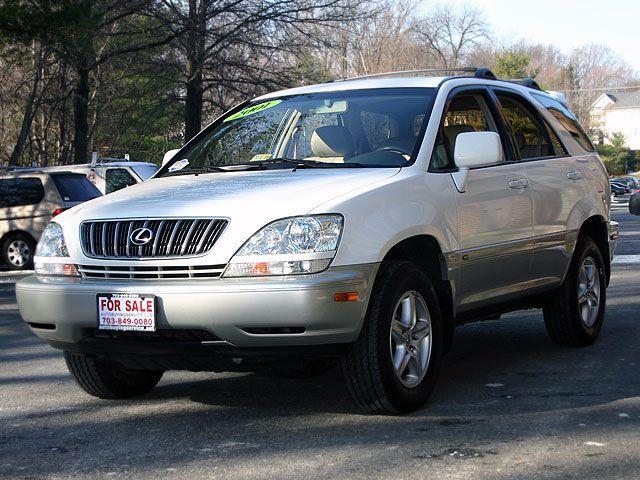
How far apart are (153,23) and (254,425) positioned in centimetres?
2537

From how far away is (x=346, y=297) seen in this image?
5129mm

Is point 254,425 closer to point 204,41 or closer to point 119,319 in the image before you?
point 119,319

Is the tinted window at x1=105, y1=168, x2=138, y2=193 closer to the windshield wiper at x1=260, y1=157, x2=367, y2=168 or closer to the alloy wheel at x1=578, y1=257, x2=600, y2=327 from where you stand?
the alloy wheel at x1=578, y1=257, x2=600, y2=327

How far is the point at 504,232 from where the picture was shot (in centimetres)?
664

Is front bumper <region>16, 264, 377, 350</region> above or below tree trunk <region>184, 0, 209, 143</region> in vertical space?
below

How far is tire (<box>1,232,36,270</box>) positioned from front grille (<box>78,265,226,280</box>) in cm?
1303

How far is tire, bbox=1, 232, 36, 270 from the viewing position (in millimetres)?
18078

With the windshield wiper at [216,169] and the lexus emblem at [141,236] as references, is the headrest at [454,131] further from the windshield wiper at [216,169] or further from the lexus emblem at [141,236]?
the lexus emblem at [141,236]

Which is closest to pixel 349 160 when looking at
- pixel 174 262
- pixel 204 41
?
pixel 174 262

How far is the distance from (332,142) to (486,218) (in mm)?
1011

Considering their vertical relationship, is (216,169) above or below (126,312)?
above

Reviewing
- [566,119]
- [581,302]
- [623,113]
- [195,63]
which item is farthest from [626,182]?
[581,302]

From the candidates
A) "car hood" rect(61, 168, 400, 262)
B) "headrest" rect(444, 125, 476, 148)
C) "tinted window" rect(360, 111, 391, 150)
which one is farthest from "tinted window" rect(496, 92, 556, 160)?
"car hood" rect(61, 168, 400, 262)

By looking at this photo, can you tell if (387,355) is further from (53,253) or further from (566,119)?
(566,119)
